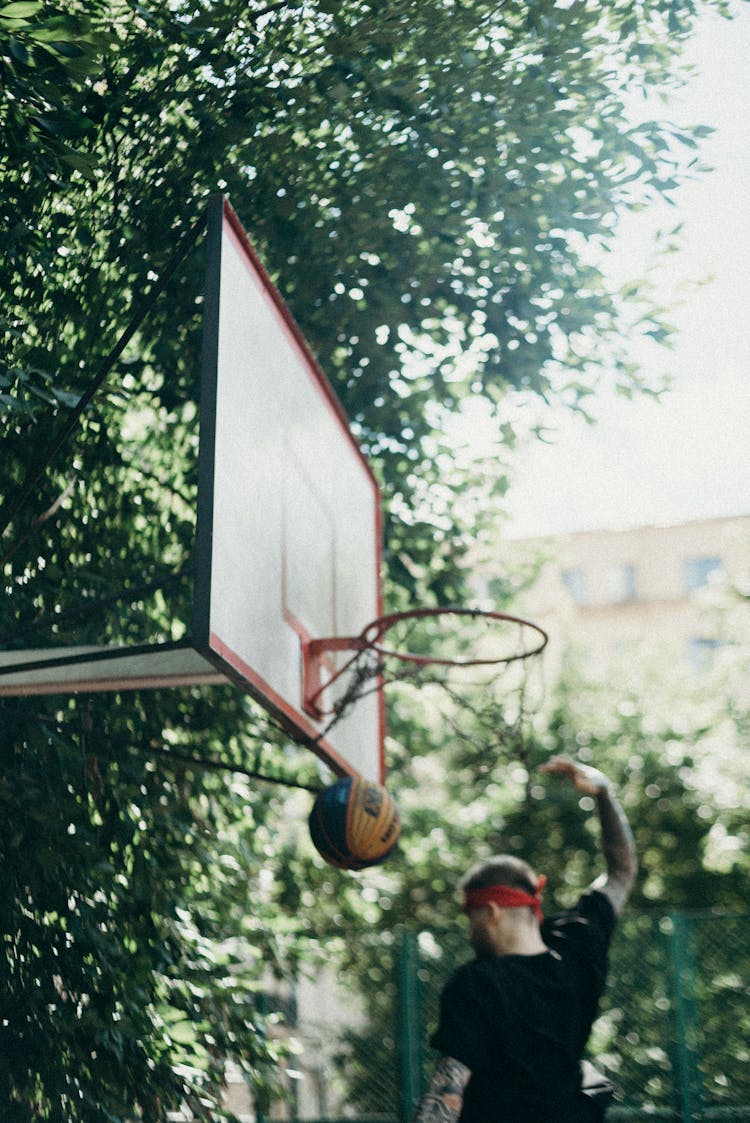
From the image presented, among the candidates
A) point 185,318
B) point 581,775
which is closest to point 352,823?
point 581,775

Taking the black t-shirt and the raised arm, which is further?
the raised arm

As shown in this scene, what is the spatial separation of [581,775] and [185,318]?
131 inches

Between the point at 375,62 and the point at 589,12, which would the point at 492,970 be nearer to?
the point at 375,62

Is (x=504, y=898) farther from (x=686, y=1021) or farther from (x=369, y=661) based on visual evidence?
(x=686, y=1021)

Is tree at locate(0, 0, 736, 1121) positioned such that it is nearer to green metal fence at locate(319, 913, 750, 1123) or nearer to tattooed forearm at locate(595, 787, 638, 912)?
green metal fence at locate(319, 913, 750, 1123)

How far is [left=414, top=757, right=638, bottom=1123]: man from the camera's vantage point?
4363 mm

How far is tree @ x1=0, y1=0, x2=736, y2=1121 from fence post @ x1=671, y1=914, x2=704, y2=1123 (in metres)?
2.71

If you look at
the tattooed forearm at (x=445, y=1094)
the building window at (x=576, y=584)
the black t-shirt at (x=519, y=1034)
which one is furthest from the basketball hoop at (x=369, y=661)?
the building window at (x=576, y=584)

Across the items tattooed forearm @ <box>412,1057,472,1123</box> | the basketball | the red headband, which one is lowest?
tattooed forearm @ <box>412,1057,472,1123</box>

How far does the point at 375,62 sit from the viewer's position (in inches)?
260

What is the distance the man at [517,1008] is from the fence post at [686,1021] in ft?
12.4

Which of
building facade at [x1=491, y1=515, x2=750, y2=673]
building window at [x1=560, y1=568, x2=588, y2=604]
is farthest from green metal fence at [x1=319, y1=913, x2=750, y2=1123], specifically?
building window at [x1=560, y1=568, x2=588, y2=604]

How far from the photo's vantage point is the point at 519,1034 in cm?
444

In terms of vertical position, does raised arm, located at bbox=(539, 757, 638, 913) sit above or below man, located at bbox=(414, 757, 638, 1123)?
above
